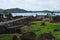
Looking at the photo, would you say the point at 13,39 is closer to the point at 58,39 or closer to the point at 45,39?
the point at 45,39

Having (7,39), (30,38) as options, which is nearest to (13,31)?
(7,39)

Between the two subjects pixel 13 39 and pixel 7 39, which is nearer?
pixel 13 39

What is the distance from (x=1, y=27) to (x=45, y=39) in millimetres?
14131

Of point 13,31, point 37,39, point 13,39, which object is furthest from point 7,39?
point 13,31

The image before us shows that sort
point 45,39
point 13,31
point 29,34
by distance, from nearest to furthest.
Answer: point 45,39, point 29,34, point 13,31

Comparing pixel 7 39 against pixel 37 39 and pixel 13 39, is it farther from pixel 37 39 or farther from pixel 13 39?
pixel 37 39

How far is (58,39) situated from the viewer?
26.4m

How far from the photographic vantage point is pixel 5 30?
35844mm

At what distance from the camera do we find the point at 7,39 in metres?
26.5

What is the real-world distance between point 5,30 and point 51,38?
42.2ft

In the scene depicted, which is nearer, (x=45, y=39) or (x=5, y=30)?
(x=45, y=39)

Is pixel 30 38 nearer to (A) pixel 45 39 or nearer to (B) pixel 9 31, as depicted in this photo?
(A) pixel 45 39

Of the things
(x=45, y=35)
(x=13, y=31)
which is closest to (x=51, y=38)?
(x=45, y=35)

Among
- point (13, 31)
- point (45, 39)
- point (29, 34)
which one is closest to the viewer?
point (45, 39)
